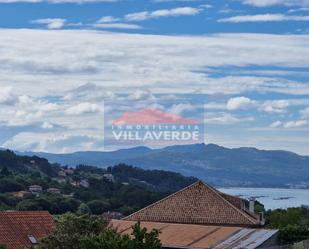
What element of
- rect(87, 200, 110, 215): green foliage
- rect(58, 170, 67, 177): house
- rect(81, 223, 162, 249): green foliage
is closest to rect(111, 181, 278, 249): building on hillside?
rect(81, 223, 162, 249): green foliage

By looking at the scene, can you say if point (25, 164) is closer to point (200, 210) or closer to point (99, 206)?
point (99, 206)

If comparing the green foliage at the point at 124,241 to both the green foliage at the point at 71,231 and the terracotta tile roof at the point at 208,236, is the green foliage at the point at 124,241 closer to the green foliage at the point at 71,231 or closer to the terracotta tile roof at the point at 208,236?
the green foliage at the point at 71,231

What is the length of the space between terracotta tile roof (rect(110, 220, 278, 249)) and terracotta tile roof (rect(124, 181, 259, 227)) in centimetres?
190

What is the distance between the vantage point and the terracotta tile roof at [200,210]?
37531mm

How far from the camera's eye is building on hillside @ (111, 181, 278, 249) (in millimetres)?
32188

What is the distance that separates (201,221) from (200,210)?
2.05 ft

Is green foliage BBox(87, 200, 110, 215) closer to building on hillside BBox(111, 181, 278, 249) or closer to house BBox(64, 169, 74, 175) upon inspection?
building on hillside BBox(111, 181, 278, 249)

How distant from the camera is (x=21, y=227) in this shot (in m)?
44.3

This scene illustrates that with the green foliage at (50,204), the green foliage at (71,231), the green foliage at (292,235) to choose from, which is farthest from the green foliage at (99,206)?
the green foliage at (71,231)

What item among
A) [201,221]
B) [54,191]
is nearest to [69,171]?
[54,191]

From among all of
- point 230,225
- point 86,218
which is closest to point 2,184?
point 230,225

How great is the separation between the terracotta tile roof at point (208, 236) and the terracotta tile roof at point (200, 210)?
190cm

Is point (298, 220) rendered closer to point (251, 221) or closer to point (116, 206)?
point (251, 221)

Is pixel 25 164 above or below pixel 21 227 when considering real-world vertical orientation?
above
